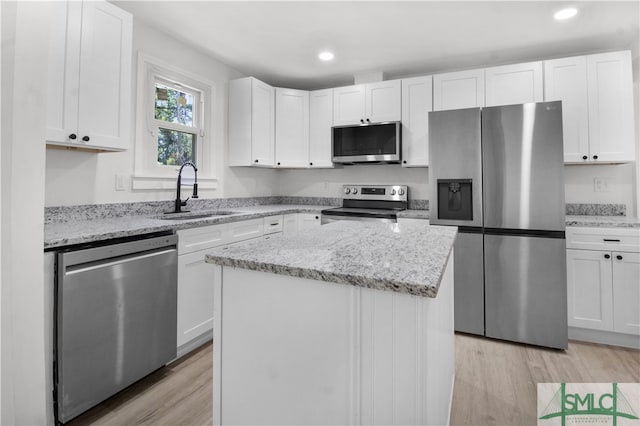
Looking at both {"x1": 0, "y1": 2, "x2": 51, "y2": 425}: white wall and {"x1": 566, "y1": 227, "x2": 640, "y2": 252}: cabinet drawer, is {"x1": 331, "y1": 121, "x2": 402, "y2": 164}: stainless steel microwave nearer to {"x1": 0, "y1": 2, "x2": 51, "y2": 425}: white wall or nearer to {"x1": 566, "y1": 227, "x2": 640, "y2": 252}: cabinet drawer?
{"x1": 566, "y1": 227, "x2": 640, "y2": 252}: cabinet drawer

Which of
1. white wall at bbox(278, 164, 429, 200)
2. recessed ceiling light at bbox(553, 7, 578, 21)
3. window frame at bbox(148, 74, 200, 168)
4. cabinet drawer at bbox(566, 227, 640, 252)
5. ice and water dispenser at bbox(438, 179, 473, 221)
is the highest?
recessed ceiling light at bbox(553, 7, 578, 21)

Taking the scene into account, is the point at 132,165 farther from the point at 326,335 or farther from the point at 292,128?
the point at 326,335

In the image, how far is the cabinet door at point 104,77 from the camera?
190 cm

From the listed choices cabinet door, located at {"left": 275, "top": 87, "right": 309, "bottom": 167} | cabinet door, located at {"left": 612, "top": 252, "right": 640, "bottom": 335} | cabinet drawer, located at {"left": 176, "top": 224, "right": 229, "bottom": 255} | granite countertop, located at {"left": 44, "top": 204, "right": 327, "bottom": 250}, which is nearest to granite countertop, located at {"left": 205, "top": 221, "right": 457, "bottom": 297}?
granite countertop, located at {"left": 44, "top": 204, "right": 327, "bottom": 250}

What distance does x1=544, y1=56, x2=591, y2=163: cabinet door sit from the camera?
2.75 metres

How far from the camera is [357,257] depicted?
42.6 inches

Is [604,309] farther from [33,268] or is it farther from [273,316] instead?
[33,268]

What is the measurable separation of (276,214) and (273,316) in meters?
2.29

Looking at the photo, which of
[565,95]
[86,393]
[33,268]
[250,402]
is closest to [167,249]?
[86,393]

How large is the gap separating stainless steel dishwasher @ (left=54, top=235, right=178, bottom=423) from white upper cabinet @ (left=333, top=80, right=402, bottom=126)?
2332 millimetres

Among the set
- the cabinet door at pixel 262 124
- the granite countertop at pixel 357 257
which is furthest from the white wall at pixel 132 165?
the granite countertop at pixel 357 257

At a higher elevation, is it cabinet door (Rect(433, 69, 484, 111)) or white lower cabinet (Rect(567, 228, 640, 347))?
cabinet door (Rect(433, 69, 484, 111))

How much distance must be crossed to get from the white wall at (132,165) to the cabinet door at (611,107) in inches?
127

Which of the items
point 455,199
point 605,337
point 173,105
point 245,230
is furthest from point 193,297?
point 605,337
